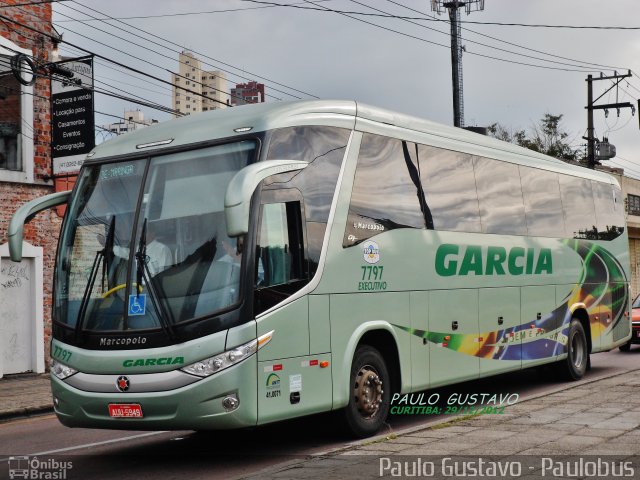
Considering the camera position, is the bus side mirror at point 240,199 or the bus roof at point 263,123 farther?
the bus roof at point 263,123

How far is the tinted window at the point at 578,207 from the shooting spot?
1612 cm

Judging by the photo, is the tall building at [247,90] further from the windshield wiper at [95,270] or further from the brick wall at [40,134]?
the windshield wiper at [95,270]

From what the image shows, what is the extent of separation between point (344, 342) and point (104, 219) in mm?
2742

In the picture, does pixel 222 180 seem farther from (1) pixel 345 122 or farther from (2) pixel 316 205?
(1) pixel 345 122

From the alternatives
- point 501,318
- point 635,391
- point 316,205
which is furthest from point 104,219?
point 635,391

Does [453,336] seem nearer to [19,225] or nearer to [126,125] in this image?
[19,225]

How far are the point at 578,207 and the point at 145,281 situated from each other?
9.96 meters

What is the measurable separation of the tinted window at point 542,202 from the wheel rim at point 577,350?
6.00ft

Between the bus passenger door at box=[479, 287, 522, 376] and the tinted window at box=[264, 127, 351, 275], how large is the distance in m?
3.88

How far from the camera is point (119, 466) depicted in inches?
361

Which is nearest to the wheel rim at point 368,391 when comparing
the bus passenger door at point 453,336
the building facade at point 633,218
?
the bus passenger door at point 453,336

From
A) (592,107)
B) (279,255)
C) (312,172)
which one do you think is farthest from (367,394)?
(592,107)

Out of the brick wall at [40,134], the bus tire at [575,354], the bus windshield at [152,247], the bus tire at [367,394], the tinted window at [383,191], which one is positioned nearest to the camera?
the bus windshield at [152,247]

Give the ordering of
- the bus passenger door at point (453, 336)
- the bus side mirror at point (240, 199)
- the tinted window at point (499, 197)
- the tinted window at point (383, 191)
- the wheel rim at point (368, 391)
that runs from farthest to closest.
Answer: the tinted window at point (499, 197) < the bus passenger door at point (453, 336) < the tinted window at point (383, 191) < the wheel rim at point (368, 391) < the bus side mirror at point (240, 199)
